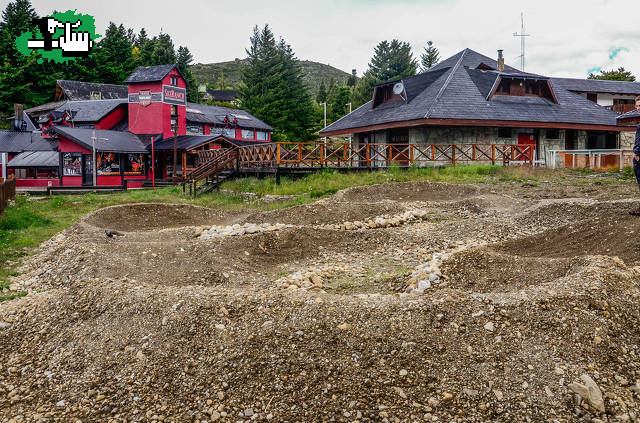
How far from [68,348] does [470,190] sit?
14.4 m

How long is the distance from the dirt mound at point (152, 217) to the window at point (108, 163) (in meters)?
19.0

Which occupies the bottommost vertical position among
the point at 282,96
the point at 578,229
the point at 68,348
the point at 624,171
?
the point at 68,348

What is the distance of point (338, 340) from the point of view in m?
4.89

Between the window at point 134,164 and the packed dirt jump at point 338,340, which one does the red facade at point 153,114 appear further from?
the packed dirt jump at point 338,340

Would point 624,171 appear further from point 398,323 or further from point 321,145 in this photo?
point 398,323

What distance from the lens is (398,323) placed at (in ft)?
16.5

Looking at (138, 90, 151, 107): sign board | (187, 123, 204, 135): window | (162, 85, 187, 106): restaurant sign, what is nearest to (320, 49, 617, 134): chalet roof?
(162, 85, 187, 106): restaurant sign

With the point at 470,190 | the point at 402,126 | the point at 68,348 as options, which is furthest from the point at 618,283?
the point at 402,126

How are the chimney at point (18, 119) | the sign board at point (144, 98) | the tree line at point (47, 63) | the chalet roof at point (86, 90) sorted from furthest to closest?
the tree line at point (47, 63)
the chalet roof at point (86, 90)
the chimney at point (18, 119)
the sign board at point (144, 98)

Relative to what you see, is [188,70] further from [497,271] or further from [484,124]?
[497,271]

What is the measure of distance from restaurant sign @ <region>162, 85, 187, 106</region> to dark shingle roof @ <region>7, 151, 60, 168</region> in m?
8.86

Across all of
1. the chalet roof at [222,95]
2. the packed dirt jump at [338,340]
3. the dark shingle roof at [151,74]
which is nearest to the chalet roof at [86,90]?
the dark shingle roof at [151,74]

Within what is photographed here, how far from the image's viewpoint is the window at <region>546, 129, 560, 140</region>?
30.0 meters

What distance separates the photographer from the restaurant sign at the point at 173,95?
36.7 m
